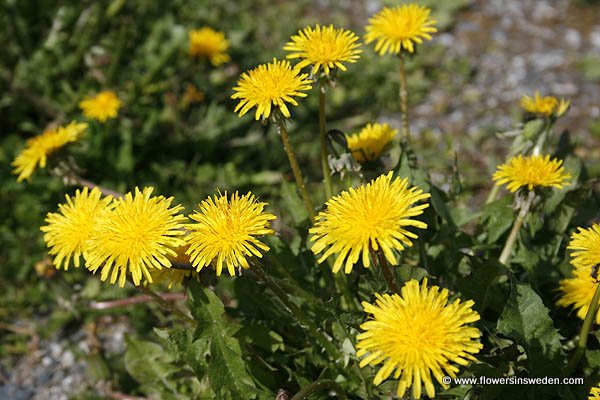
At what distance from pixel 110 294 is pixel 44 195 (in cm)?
73

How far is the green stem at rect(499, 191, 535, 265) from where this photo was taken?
220 centimetres

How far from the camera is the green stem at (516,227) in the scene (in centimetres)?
220

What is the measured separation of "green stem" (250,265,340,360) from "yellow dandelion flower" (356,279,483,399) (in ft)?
1.28

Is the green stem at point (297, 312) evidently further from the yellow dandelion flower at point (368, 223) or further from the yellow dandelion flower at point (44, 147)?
the yellow dandelion flower at point (44, 147)

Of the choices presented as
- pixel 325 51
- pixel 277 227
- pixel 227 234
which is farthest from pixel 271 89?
pixel 277 227

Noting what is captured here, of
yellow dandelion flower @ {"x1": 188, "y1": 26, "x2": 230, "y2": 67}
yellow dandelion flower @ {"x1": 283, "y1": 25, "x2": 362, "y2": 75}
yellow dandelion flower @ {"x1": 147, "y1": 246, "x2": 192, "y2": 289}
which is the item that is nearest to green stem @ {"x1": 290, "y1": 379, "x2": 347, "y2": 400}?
yellow dandelion flower @ {"x1": 147, "y1": 246, "x2": 192, "y2": 289}

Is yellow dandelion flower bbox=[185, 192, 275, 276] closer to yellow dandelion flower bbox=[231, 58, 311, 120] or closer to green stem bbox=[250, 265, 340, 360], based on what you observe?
green stem bbox=[250, 265, 340, 360]

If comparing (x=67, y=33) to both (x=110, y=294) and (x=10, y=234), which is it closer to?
(x=10, y=234)

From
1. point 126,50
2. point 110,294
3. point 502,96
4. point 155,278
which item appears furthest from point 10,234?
point 502,96

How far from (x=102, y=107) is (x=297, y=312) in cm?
215

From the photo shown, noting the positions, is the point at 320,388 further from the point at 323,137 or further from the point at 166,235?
the point at 323,137

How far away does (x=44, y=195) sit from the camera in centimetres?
347

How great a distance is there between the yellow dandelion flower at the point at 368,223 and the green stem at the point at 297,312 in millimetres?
238

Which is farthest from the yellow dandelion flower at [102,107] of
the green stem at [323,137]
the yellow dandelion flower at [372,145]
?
the green stem at [323,137]
